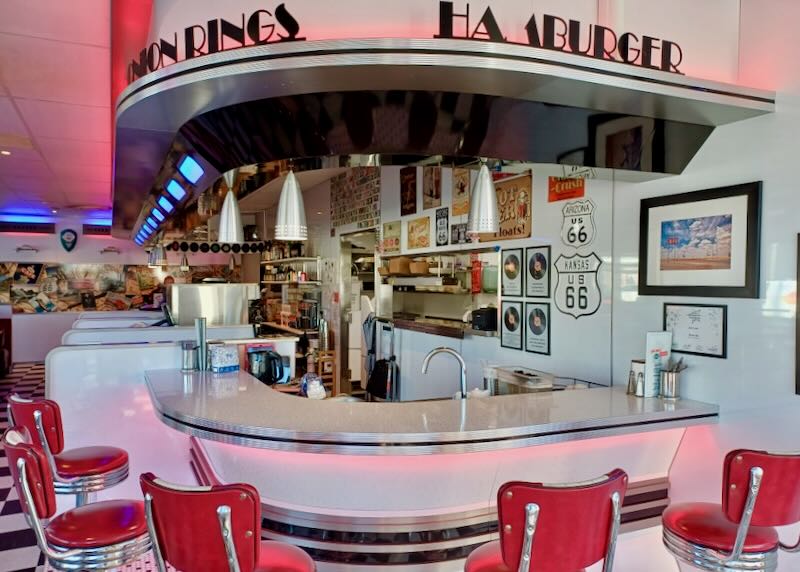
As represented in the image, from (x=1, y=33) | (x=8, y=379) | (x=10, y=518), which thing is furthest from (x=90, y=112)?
(x=8, y=379)

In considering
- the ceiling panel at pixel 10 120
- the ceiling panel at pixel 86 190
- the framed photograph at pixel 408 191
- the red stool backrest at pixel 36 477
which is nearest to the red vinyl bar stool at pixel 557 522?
the red stool backrest at pixel 36 477

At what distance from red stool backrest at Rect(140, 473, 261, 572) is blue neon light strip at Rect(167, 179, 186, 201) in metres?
2.60

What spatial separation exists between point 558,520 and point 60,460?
2.38 metres

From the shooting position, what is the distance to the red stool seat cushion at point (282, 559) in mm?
1837

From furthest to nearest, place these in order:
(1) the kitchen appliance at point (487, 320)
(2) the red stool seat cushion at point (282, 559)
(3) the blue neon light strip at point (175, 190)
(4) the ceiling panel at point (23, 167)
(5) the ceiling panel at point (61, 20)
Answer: (4) the ceiling panel at point (23, 167)
(1) the kitchen appliance at point (487, 320)
(3) the blue neon light strip at point (175, 190)
(5) the ceiling panel at point (61, 20)
(2) the red stool seat cushion at point (282, 559)

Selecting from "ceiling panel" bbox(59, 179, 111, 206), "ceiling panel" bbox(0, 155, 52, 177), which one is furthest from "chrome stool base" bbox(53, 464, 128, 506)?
"ceiling panel" bbox(59, 179, 111, 206)

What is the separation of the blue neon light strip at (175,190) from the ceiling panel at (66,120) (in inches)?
29.5

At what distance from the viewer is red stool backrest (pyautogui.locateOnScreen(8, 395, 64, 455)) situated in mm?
A: 2633

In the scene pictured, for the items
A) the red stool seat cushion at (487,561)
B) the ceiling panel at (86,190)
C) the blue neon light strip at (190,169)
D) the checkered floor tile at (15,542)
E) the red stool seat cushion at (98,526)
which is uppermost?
the ceiling panel at (86,190)

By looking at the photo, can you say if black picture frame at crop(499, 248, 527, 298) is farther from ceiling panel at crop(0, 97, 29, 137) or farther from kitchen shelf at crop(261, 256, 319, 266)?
kitchen shelf at crop(261, 256, 319, 266)

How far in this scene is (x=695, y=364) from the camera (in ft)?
9.79

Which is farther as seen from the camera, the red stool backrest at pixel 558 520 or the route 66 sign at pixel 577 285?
the route 66 sign at pixel 577 285

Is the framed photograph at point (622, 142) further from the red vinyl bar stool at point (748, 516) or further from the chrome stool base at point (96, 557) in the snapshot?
the chrome stool base at point (96, 557)

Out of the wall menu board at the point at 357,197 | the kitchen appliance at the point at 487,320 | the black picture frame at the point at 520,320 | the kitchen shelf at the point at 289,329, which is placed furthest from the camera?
the kitchen shelf at the point at 289,329
